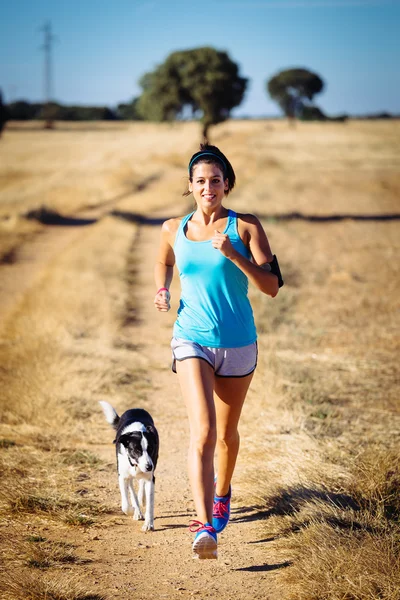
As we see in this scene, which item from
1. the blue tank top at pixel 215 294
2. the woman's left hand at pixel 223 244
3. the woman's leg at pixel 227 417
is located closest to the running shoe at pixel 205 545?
the woman's leg at pixel 227 417

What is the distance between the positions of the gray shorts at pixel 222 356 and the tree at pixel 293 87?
90054 millimetres

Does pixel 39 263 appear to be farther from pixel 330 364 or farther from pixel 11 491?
pixel 11 491

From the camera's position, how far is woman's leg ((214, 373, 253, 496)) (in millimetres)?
4047

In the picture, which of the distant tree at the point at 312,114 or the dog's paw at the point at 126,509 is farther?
the distant tree at the point at 312,114

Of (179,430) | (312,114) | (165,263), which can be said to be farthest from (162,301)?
(312,114)

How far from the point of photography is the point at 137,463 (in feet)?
14.8

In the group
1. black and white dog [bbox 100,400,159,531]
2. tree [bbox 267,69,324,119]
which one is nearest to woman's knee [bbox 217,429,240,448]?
black and white dog [bbox 100,400,159,531]

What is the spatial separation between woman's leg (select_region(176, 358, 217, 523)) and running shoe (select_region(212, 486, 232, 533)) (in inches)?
15.4

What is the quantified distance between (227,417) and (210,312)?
0.69 metres

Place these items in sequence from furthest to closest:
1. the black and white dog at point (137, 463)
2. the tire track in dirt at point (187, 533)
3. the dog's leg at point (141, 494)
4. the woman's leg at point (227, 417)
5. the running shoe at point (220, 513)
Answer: the dog's leg at point (141, 494) → the black and white dog at point (137, 463) → the running shoe at point (220, 513) → the woman's leg at point (227, 417) → the tire track in dirt at point (187, 533)

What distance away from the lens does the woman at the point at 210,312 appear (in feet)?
12.5

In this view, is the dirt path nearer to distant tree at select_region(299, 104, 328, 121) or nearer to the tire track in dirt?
the tire track in dirt

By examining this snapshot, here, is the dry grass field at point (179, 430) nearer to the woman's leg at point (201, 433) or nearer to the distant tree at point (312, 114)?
the woman's leg at point (201, 433)

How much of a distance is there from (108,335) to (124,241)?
8.19 m
